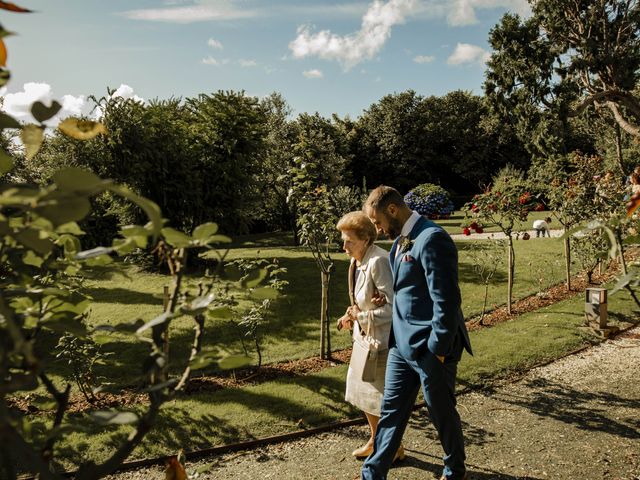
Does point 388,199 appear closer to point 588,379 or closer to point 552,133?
point 588,379

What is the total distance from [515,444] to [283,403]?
236cm

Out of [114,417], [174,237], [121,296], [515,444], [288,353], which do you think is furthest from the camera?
[121,296]

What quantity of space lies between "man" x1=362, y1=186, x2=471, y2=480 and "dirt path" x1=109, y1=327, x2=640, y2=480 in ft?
2.44

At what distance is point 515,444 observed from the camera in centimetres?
431

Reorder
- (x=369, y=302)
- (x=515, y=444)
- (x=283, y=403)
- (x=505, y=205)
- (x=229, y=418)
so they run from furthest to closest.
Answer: (x=505, y=205) → (x=283, y=403) → (x=229, y=418) → (x=515, y=444) → (x=369, y=302)

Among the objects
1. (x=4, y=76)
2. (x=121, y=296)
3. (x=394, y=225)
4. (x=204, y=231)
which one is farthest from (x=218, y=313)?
(x=121, y=296)

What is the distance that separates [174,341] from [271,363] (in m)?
2.01

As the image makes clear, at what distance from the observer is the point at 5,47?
0.90m

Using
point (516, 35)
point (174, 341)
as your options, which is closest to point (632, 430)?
point (174, 341)

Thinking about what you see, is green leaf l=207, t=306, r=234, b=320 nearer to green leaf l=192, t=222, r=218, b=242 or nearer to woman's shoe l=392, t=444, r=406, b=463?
green leaf l=192, t=222, r=218, b=242

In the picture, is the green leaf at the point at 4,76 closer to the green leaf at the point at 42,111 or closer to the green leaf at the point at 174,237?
the green leaf at the point at 42,111

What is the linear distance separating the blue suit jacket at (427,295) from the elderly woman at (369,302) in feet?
1.45

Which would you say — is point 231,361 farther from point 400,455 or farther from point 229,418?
point 229,418

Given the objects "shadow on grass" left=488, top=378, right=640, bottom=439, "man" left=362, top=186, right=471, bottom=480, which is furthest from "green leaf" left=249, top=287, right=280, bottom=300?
"shadow on grass" left=488, top=378, right=640, bottom=439
